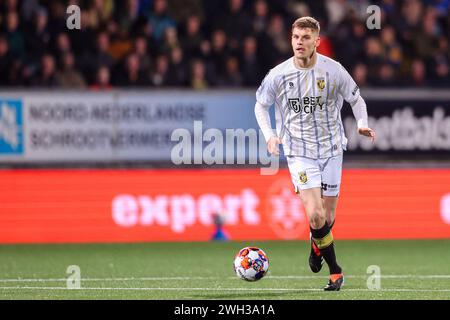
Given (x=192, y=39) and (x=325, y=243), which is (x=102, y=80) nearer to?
(x=192, y=39)

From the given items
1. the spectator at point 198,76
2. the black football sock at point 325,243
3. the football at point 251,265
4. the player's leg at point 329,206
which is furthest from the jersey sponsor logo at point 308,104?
the spectator at point 198,76

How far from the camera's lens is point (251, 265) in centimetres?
1020

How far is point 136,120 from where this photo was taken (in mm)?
16969

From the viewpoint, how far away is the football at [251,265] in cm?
1019

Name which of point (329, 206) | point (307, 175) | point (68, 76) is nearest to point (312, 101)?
point (307, 175)

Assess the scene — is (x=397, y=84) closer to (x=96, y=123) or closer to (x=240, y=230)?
(x=240, y=230)

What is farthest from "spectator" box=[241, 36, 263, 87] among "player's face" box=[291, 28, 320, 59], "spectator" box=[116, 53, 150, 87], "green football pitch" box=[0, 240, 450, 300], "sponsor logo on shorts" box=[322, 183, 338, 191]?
"player's face" box=[291, 28, 320, 59]

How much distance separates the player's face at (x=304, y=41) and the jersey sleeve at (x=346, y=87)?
0.37 m

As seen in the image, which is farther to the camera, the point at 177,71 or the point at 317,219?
the point at 177,71

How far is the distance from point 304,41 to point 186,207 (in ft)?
23.4

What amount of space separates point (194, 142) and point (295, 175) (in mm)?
6661
